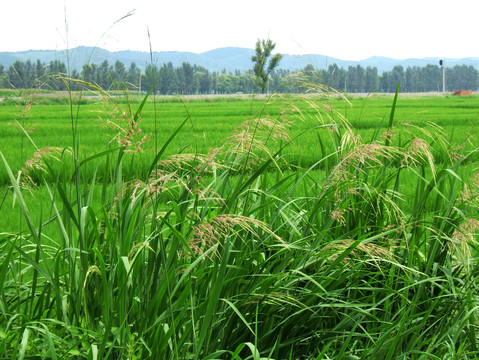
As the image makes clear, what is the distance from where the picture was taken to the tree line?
1.96 meters

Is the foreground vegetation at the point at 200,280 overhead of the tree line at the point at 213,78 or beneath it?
beneath

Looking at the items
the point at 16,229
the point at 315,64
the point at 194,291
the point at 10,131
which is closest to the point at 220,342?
the point at 194,291

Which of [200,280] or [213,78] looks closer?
[200,280]

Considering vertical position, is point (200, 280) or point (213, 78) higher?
point (213, 78)

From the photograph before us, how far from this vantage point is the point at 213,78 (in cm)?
6731

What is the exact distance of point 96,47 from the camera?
5.79ft

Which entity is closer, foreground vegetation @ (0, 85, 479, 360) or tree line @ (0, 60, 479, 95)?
foreground vegetation @ (0, 85, 479, 360)

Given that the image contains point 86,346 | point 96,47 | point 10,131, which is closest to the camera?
point 86,346

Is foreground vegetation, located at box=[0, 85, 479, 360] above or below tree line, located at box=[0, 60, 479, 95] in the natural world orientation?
below

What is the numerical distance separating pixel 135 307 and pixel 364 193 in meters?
1.35

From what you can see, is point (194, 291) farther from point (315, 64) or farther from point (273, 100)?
point (315, 64)

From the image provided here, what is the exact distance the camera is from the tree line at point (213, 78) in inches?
77.0

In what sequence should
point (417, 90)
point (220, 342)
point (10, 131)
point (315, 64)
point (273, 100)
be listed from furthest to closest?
point (417, 90) < point (10, 131) < point (315, 64) < point (273, 100) < point (220, 342)

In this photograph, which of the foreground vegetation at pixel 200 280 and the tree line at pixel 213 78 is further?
the tree line at pixel 213 78
